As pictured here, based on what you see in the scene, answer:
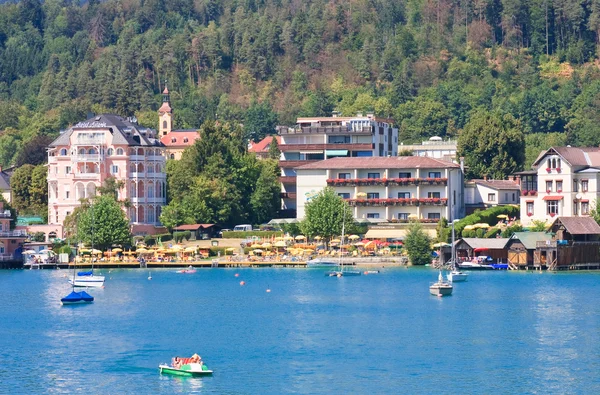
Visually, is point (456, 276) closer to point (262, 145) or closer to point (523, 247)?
point (523, 247)

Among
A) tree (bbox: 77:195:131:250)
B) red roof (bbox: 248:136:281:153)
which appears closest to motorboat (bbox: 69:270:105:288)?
tree (bbox: 77:195:131:250)

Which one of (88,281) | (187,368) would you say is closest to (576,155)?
(88,281)

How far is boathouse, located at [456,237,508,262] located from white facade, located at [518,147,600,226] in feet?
34.2

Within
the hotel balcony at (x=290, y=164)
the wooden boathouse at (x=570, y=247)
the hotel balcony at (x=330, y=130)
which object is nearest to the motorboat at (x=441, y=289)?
the wooden boathouse at (x=570, y=247)

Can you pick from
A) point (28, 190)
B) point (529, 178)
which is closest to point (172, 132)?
point (28, 190)

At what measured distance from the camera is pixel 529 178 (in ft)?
433

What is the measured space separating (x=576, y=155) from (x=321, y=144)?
114 ft

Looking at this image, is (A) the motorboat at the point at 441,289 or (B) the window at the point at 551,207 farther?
(B) the window at the point at 551,207

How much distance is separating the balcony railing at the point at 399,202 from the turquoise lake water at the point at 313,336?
2502cm

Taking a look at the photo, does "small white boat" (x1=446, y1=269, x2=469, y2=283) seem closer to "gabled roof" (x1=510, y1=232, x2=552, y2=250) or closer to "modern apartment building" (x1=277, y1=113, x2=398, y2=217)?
"gabled roof" (x1=510, y1=232, x2=552, y2=250)

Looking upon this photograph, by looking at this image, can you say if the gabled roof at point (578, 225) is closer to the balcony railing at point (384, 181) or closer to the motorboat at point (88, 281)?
the balcony railing at point (384, 181)

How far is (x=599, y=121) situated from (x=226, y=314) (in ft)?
369

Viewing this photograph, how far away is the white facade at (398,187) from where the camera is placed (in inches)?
5399

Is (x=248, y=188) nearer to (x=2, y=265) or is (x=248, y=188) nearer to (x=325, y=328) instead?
(x=2, y=265)
